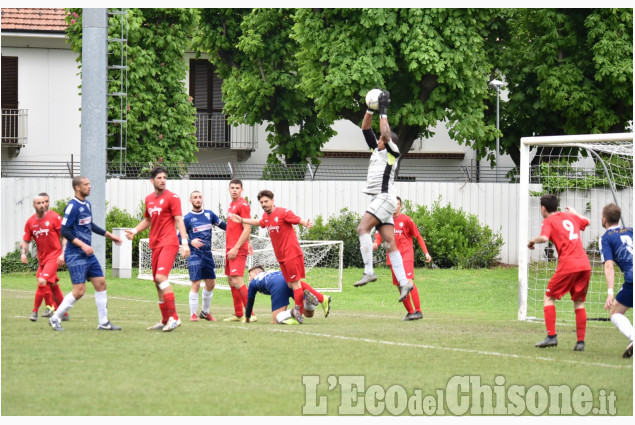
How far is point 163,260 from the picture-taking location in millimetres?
13375

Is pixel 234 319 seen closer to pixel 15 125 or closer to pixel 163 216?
pixel 163 216

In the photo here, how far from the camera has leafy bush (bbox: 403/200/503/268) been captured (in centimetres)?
2988

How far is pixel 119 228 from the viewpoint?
2758 cm

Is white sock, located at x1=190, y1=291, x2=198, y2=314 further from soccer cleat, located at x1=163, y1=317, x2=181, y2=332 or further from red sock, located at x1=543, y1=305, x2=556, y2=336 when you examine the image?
red sock, located at x1=543, y1=305, x2=556, y2=336

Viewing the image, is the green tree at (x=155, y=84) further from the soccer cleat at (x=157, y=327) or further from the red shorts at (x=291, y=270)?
the soccer cleat at (x=157, y=327)

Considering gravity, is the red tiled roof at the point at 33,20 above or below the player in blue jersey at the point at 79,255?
above

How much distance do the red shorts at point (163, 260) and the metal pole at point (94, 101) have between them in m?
9.86

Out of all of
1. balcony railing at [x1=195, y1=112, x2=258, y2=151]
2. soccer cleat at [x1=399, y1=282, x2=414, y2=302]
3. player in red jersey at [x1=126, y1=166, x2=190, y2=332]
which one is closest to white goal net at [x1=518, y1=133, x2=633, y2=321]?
soccer cleat at [x1=399, y1=282, x2=414, y2=302]

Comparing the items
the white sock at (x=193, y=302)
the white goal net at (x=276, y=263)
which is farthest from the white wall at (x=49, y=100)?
the white sock at (x=193, y=302)

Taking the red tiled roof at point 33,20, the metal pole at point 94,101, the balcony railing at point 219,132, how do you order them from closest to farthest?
the metal pole at point 94,101 < the red tiled roof at point 33,20 < the balcony railing at point 219,132

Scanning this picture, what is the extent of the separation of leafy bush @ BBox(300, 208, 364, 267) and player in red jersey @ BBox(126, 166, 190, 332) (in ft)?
53.9

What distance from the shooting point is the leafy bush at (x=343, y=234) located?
29828 mm

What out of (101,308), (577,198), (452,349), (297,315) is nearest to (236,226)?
(297,315)
